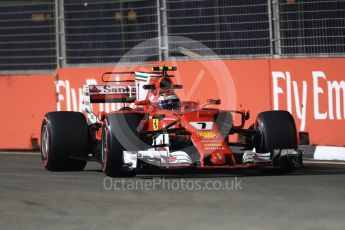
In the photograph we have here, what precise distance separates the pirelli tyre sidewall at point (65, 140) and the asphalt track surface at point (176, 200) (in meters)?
0.33

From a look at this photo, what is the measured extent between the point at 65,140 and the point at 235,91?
400 centimetres

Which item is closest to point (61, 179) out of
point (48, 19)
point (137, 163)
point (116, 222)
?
point (137, 163)

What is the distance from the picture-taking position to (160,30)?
53.5 feet

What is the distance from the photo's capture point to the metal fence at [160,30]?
49.1 feet

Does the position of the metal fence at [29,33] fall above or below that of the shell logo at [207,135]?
above

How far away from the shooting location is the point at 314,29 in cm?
1490

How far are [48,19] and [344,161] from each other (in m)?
6.70

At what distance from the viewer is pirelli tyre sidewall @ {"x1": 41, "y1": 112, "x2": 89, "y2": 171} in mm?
12555

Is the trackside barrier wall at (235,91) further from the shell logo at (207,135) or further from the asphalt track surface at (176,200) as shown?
the shell logo at (207,135)

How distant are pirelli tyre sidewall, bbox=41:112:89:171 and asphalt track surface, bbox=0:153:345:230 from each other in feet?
1.07

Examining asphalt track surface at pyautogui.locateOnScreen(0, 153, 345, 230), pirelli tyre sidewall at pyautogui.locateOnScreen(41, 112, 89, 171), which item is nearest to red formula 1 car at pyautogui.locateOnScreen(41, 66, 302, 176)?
pirelli tyre sidewall at pyautogui.locateOnScreen(41, 112, 89, 171)

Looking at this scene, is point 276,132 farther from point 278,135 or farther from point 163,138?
point 163,138

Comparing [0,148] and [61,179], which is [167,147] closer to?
[61,179]

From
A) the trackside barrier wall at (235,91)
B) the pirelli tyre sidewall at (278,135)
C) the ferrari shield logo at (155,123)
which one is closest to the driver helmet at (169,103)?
the ferrari shield logo at (155,123)
